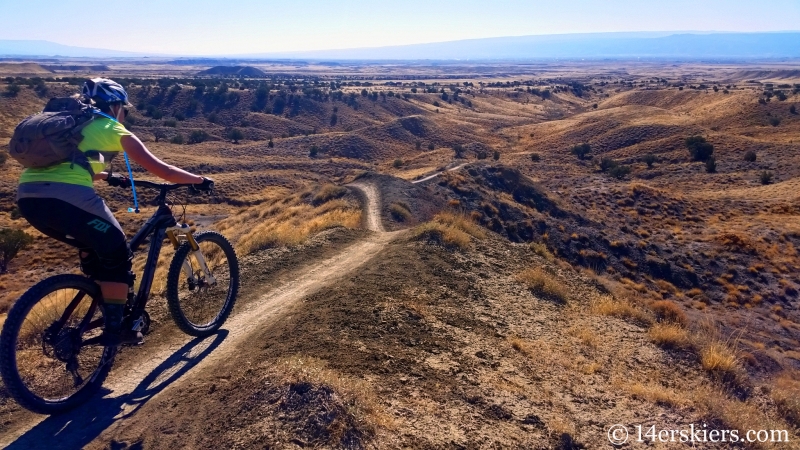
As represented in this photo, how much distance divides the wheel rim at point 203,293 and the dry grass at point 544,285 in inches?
262

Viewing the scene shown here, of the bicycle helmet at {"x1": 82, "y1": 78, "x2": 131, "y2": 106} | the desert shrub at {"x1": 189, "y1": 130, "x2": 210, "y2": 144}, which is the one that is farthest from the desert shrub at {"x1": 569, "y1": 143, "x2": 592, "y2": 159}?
the bicycle helmet at {"x1": 82, "y1": 78, "x2": 131, "y2": 106}

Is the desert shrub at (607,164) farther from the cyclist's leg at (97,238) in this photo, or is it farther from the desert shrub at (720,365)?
the cyclist's leg at (97,238)

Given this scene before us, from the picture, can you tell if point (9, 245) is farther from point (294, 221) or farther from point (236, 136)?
point (236, 136)

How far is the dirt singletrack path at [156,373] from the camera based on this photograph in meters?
4.86

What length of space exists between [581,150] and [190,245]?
56687mm

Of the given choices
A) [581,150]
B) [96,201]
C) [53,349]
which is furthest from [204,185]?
[581,150]

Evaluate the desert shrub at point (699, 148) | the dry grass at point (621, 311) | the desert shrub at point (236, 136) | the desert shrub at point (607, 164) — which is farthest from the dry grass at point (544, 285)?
the desert shrub at point (236, 136)

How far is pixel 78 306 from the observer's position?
17.2ft

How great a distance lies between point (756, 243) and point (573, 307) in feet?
72.1

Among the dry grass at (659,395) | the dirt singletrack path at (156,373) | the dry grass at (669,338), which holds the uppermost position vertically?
the dirt singletrack path at (156,373)

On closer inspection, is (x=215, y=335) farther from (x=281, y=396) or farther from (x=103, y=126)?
Result: (x=103, y=126)

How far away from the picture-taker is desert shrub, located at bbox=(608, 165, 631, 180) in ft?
152

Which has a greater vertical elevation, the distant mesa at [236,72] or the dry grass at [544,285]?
the distant mesa at [236,72]

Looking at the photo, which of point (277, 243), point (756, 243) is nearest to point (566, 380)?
point (277, 243)
